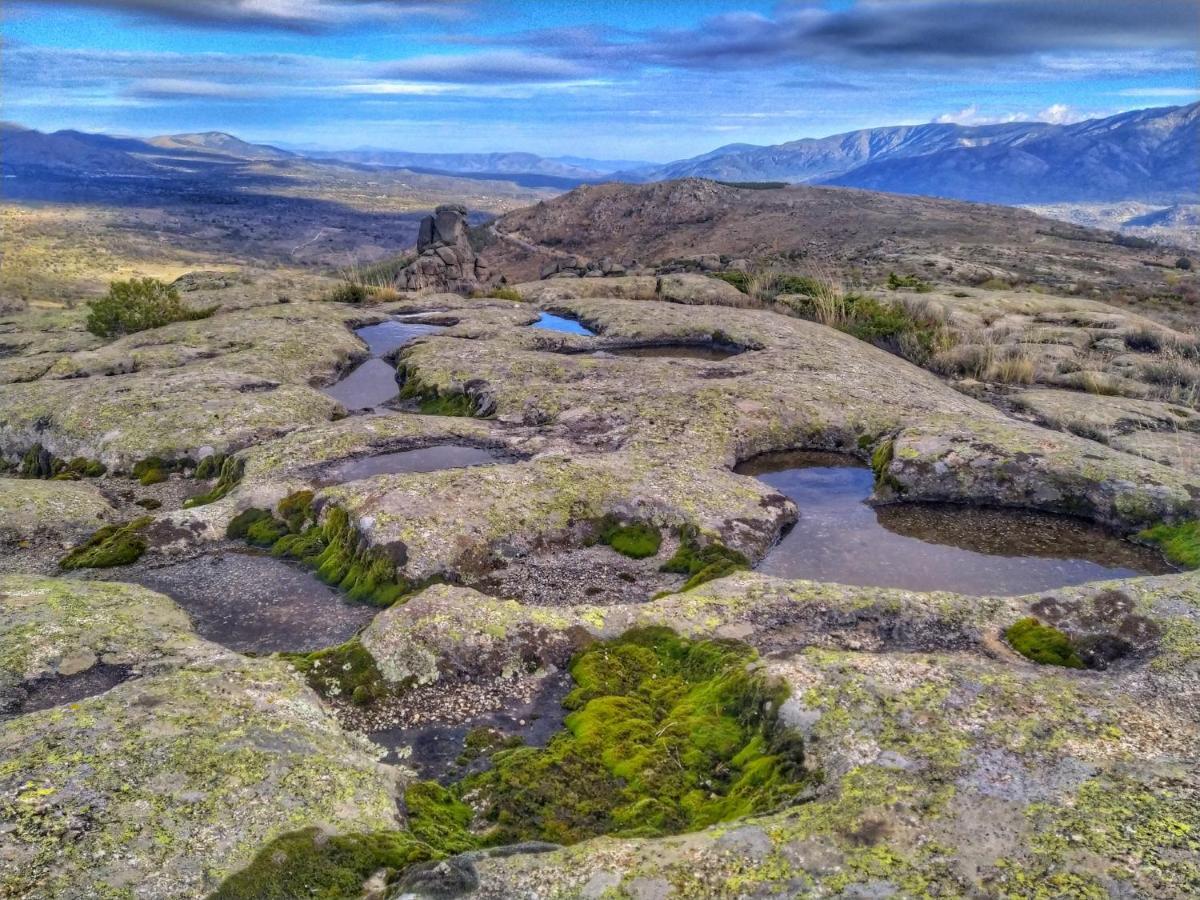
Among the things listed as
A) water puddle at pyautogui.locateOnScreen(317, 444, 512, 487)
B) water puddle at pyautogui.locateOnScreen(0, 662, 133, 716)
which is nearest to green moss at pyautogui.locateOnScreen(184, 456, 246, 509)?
water puddle at pyautogui.locateOnScreen(317, 444, 512, 487)

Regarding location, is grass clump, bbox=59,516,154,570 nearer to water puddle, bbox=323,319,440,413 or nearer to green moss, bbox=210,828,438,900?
water puddle, bbox=323,319,440,413

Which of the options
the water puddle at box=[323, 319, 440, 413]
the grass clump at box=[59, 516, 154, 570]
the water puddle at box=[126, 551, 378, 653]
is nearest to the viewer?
the water puddle at box=[126, 551, 378, 653]

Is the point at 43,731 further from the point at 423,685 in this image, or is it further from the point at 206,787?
the point at 423,685

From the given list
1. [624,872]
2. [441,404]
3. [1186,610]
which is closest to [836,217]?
[441,404]

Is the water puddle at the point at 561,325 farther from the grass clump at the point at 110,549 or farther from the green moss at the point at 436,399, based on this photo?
the grass clump at the point at 110,549

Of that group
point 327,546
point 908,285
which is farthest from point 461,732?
point 908,285

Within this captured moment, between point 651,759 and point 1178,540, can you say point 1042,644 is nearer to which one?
point 651,759

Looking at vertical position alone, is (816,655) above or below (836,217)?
below
